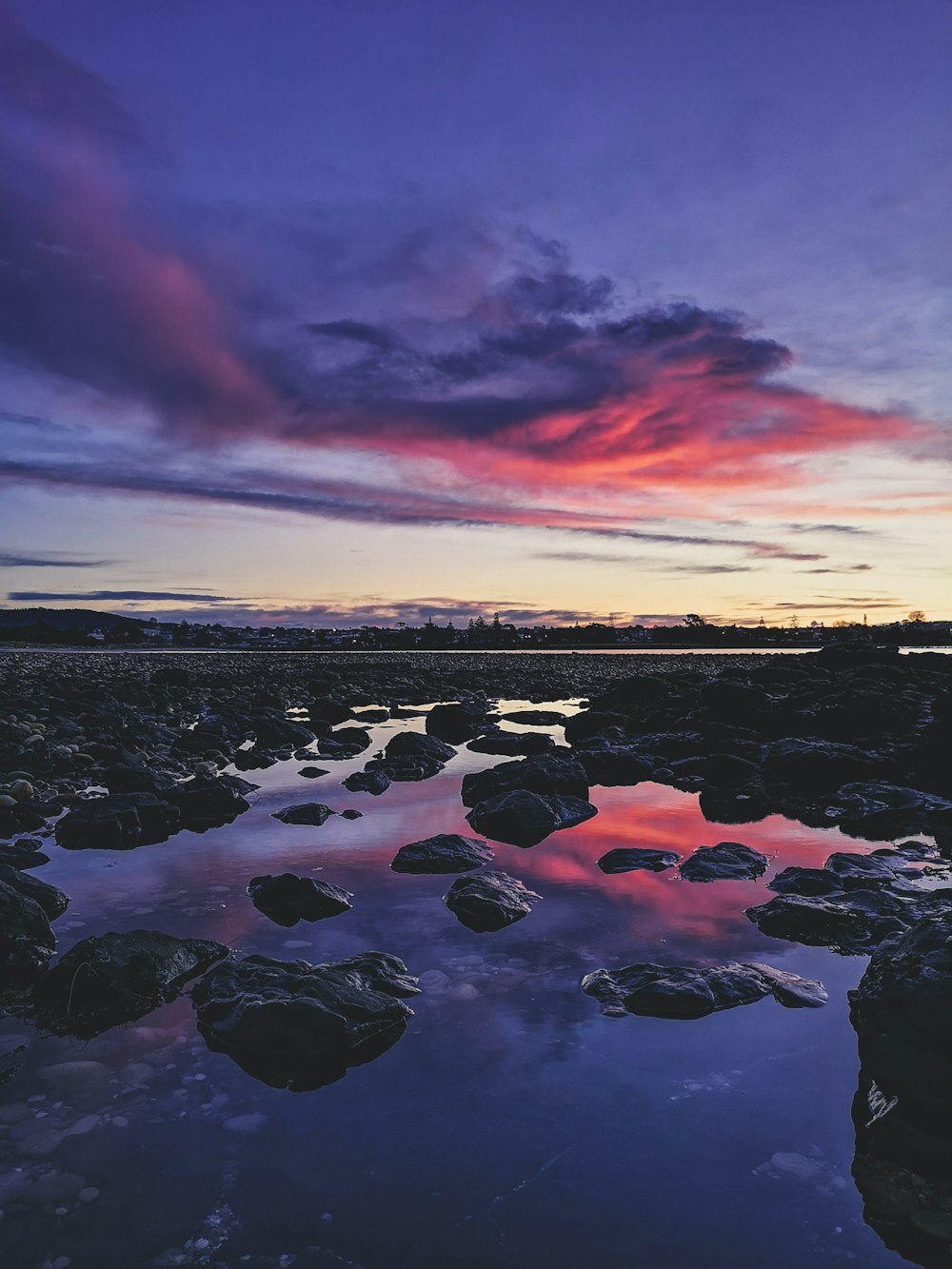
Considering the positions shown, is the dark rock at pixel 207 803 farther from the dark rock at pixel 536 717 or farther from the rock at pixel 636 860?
the dark rock at pixel 536 717

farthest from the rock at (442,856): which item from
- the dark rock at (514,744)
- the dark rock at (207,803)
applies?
the dark rock at (514,744)

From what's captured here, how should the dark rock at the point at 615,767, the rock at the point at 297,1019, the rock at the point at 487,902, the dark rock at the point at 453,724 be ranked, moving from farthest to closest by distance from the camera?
the dark rock at the point at 453,724 → the dark rock at the point at 615,767 → the rock at the point at 487,902 → the rock at the point at 297,1019

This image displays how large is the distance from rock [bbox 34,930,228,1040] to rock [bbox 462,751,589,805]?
6.27 metres

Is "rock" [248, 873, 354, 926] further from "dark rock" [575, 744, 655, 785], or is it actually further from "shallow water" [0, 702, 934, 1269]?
"dark rock" [575, 744, 655, 785]

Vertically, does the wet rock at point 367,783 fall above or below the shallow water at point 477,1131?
below

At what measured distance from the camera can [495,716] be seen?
2375cm

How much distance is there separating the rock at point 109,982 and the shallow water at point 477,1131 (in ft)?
0.63

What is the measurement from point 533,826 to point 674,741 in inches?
314

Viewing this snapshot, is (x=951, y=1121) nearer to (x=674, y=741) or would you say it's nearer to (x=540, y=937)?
(x=540, y=937)

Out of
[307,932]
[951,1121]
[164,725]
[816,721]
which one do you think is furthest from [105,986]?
[816,721]

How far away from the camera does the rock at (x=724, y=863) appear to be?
301 inches

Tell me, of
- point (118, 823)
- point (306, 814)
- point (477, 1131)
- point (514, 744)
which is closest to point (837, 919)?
point (477, 1131)

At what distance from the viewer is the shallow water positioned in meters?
2.86

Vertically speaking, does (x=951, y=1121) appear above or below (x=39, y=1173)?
above
